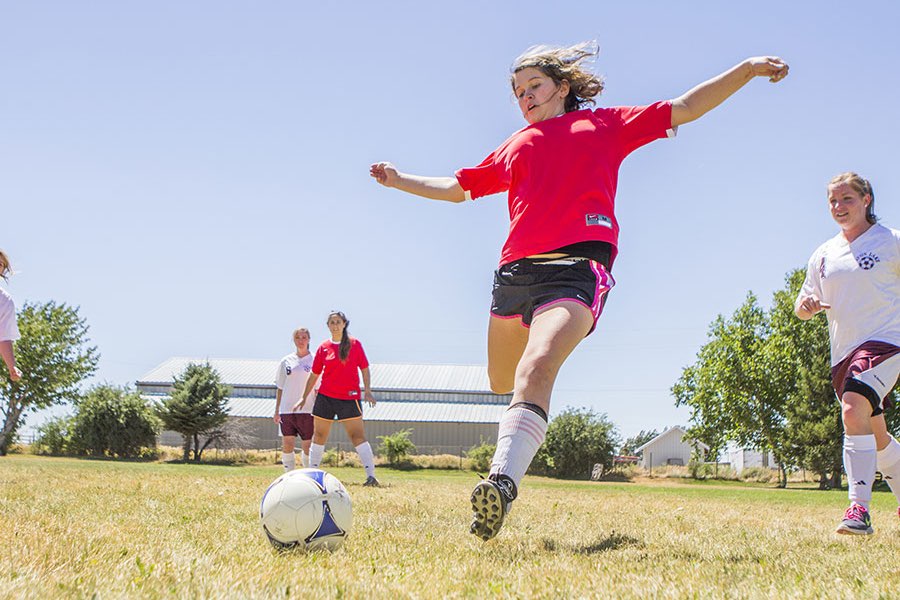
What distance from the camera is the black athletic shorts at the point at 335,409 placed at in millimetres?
12484

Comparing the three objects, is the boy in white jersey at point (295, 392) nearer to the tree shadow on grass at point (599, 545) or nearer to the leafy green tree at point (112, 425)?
the tree shadow on grass at point (599, 545)

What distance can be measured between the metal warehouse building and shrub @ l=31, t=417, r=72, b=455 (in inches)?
362

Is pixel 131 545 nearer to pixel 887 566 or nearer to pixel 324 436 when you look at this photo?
A: pixel 887 566

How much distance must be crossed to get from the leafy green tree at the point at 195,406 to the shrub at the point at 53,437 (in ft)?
24.2

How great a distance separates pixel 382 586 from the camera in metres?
2.84

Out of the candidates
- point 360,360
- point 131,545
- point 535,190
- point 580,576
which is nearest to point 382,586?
point 580,576

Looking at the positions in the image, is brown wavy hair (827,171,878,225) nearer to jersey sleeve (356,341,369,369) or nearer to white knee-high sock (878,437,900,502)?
white knee-high sock (878,437,900,502)

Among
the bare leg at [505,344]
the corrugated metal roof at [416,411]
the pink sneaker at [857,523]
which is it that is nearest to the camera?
the bare leg at [505,344]

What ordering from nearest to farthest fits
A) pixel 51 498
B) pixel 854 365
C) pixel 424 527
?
pixel 424 527, pixel 854 365, pixel 51 498

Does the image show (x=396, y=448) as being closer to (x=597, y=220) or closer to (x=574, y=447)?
(x=574, y=447)

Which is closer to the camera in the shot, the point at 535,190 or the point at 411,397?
the point at 535,190

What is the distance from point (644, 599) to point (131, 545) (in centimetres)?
251

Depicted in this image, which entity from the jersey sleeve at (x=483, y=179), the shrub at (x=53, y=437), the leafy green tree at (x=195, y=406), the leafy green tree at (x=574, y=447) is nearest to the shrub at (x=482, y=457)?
the leafy green tree at (x=574, y=447)

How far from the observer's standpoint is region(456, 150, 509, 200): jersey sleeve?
5.05 m
